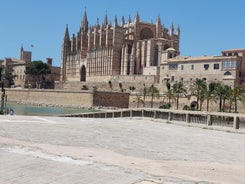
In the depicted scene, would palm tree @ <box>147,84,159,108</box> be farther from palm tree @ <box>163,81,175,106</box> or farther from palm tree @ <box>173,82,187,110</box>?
palm tree @ <box>173,82,187,110</box>

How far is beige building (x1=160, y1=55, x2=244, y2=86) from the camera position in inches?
2199

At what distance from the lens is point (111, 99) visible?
72.5 metres

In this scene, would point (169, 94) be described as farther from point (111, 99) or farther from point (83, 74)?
point (83, 74)

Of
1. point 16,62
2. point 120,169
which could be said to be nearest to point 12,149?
point 120,169

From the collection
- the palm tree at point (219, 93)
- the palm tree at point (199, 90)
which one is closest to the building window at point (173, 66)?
the palm tree at point (199, 90)

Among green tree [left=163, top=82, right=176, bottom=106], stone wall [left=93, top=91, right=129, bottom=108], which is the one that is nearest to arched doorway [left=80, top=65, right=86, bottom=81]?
stone wall [left=93, top=91, right=129, bottom=108]

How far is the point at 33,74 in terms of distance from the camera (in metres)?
111

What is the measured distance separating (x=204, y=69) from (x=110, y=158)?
5534 cm

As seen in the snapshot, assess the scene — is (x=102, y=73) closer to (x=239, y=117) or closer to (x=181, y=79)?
(x=181, y=79)

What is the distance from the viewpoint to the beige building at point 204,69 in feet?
183

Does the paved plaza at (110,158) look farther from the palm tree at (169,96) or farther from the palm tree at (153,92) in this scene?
the palm tree at (153,92)

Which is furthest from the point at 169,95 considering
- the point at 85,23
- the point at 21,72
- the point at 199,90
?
the point at 21,72

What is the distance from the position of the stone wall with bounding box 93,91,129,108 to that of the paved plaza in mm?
60666

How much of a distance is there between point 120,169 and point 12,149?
7.64ft
